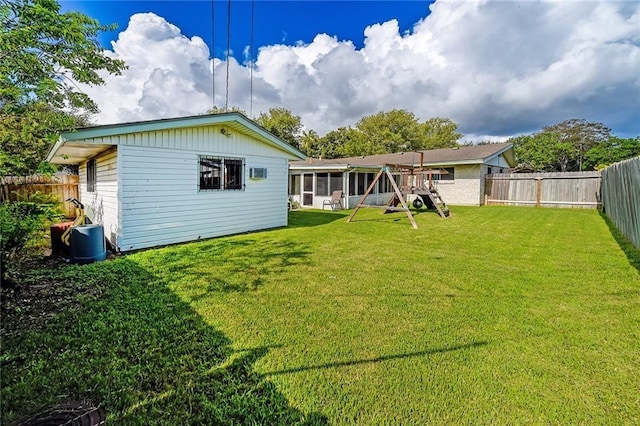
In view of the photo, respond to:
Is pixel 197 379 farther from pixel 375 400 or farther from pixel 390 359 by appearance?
pixel 390 359

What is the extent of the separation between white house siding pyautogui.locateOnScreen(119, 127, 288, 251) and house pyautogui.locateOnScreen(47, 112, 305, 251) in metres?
0.02

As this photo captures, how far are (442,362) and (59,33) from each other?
231 inches

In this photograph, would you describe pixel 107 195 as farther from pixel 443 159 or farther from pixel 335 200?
pixel 443 159

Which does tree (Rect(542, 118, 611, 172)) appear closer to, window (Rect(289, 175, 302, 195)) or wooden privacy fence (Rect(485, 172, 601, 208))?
wooden privacy fence (Rect(485, 172, 601, 208))

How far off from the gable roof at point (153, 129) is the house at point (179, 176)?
Result: 0.01 metres

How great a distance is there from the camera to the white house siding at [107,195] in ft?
20.2

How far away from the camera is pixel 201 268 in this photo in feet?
16.1

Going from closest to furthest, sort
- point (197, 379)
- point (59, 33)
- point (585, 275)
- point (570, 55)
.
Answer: point (197, 379) < point (59, 33) < point (585, 275) < point (570, 55)

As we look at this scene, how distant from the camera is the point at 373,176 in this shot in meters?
16.8

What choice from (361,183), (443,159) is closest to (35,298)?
(361,183)

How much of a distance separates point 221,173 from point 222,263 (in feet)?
10.3

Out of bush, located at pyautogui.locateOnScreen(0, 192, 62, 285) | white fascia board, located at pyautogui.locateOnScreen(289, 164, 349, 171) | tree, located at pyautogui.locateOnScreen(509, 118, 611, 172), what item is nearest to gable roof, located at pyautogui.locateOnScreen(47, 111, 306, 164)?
bush, located at pyautogui.locateOnScreen(0, 192, 62, 285)

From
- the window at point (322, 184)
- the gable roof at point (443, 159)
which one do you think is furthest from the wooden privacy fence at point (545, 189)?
the window at point (322, 184)

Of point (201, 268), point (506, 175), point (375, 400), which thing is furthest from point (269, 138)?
point (506, 175)
